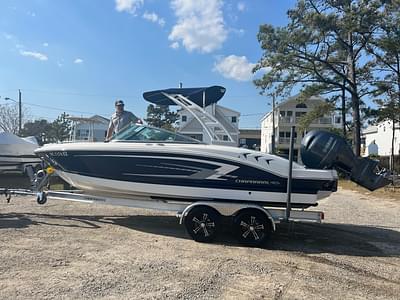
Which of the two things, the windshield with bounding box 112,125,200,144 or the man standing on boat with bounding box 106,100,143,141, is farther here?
the man standing on boat with bounding box 106,100,143,141

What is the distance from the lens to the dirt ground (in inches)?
162

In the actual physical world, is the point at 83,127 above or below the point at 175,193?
above

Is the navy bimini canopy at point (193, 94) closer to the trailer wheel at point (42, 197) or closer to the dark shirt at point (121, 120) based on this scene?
the dark shirt at point (121, 120)

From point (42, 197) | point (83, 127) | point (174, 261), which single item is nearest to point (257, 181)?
point (174, 261)

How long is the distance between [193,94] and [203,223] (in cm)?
352

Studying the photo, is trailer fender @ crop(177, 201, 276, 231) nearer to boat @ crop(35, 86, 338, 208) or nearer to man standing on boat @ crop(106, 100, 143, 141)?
boat @ crop(35, 86, 338, 208)

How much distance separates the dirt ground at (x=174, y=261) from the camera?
162 inches

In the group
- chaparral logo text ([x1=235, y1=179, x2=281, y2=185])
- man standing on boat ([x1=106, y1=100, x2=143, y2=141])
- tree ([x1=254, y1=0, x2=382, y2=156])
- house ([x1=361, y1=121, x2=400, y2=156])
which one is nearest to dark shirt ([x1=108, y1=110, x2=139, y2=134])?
man standing on boat ([x1=106, y1=100, x2=143, y2=141])

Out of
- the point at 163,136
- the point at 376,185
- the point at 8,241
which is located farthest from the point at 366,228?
the point at 8,241

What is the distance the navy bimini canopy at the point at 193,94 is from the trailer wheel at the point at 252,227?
11.3 feet

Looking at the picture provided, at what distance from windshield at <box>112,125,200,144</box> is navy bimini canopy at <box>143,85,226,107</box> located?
192 cm

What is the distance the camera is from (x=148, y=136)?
6.96 m

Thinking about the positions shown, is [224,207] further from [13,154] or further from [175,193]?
[13,154]

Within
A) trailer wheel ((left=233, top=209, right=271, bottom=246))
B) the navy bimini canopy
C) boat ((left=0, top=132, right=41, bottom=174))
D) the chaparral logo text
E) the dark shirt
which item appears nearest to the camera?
trailer wheel ((left=233, top=209, right=271, bottom=246))
